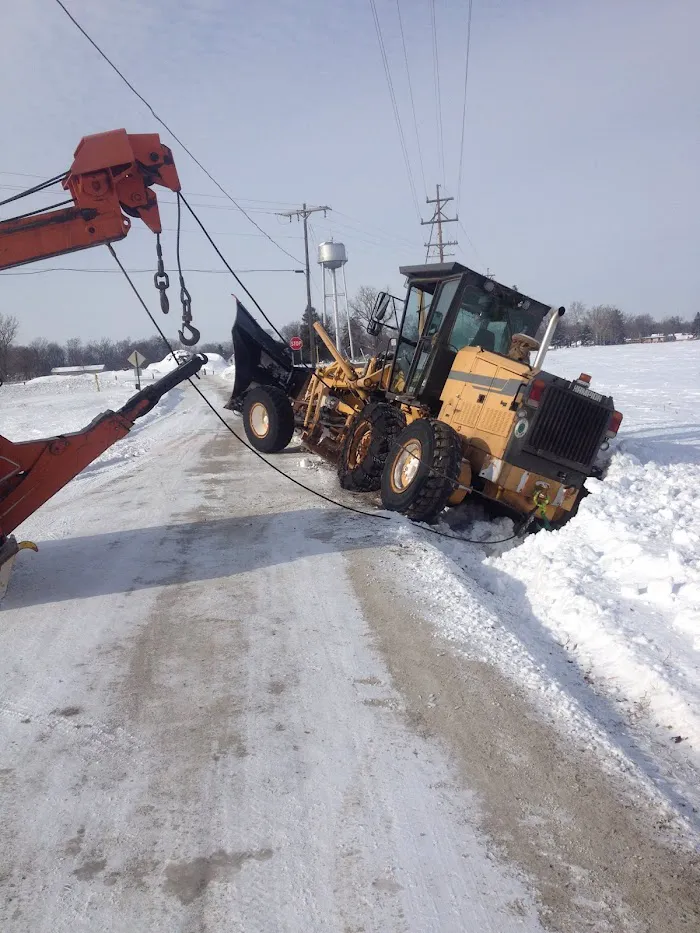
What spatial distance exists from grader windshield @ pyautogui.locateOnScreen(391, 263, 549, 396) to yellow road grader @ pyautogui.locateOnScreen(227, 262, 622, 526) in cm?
1

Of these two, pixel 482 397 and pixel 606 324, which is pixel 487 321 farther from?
pixel 606 324

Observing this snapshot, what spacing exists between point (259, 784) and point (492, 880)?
41.7 inches

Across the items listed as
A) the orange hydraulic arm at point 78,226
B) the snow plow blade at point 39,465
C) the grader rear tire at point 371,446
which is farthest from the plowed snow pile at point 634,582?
the orange hydraulic arm at point 78,226

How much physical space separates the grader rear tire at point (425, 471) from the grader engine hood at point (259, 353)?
5.40 m

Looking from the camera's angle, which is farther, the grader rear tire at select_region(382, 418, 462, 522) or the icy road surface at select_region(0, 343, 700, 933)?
the grader rear tire at select_region(382, 418, 462, 522)

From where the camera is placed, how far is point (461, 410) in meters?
7.38

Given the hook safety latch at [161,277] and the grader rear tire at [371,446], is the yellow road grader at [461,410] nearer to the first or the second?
the grader rear tire at [371,446]

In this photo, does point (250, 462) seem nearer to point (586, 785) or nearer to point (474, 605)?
point (474, 605)

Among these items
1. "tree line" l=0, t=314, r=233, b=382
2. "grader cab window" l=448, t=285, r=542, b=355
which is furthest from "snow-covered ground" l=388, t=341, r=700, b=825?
"tree line" l=0, t=314, r=233, b=382

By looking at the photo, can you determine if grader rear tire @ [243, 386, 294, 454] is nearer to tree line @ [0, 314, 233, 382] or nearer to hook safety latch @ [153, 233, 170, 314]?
hook safety latch @ [153, 233, 170, 314]

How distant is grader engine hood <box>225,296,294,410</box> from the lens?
12.2m

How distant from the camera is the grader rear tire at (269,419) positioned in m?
11.6

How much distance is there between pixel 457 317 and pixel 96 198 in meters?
4.28

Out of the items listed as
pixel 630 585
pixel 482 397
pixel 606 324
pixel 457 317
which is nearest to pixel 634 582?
pixel 630 585
